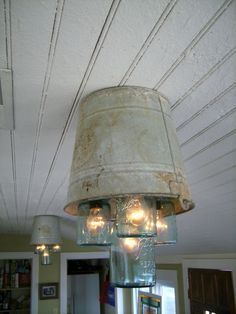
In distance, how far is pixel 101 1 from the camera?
26.4 inches

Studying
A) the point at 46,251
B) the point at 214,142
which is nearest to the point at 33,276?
the point at 46,251

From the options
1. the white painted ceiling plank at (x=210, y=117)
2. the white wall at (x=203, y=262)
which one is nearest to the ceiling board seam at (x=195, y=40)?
the white painted ceiling plank at (x=210, y=117)

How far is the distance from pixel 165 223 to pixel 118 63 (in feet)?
1.56

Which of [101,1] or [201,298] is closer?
[101,1]

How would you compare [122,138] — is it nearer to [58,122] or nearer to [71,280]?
[58,122]

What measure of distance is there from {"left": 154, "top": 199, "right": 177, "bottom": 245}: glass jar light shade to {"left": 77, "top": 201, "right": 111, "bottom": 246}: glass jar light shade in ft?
0.47

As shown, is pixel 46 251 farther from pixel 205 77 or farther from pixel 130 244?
pixel 205 77

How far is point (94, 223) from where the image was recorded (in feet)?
2.92

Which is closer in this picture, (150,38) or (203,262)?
(150,38)

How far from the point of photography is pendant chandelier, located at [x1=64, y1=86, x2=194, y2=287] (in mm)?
750

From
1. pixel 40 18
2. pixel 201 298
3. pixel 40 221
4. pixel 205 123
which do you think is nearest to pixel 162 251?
pixel 201 298

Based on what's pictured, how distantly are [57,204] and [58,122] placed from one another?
1.75m

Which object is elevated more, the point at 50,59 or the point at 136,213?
the point at 50,59

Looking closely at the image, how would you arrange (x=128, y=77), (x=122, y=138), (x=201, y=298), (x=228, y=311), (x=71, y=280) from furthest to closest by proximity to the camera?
1. (x=71, y=280)
2. (x=201, y=298)
3. (x=228, y=311)
4. (x=128, y=77)
5. (x=122, y=138)
